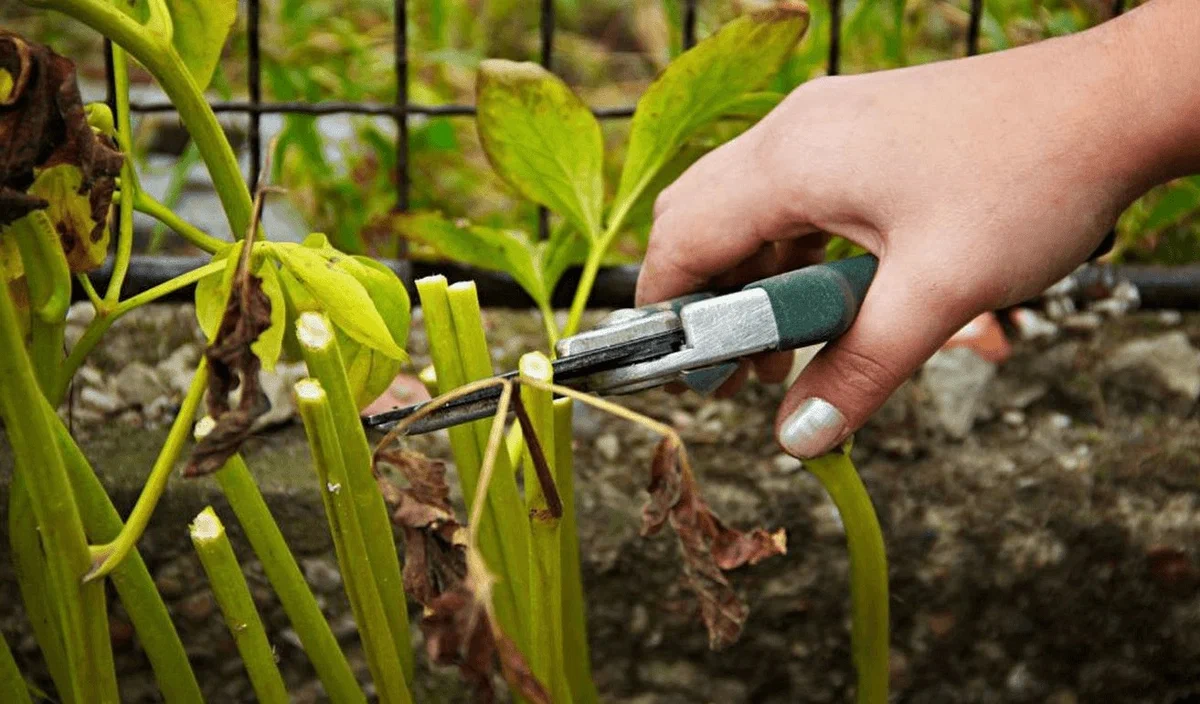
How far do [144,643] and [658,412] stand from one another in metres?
0.54

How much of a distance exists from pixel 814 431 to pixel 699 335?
0.08m

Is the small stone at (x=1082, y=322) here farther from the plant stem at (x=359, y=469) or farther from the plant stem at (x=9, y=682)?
the plant stem at (x=9, y=682)

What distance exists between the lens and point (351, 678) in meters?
0.66

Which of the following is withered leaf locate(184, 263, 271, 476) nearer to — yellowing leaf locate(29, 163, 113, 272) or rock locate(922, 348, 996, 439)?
yellowing leaf locate(29, 163, 113, 272)

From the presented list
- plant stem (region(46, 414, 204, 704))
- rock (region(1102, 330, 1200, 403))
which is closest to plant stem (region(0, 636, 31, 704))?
plant stem (region(46, 414, 204, 704))

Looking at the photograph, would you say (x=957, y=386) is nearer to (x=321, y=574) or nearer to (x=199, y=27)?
(x=321, y=574)

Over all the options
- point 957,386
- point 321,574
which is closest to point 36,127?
point 321,574

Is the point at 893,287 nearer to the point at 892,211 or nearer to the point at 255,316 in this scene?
the point at 892,211

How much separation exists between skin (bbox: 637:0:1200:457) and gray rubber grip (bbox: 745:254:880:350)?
0.04ft

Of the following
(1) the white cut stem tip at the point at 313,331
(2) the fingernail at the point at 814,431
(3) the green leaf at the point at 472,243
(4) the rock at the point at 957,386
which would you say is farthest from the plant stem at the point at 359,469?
(4) the rock at the point at 957,386

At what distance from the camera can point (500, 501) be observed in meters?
0.64

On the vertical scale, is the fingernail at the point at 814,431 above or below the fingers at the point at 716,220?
below

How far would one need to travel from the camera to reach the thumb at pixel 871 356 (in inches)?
26.4

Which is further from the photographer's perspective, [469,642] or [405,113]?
[405,113]
